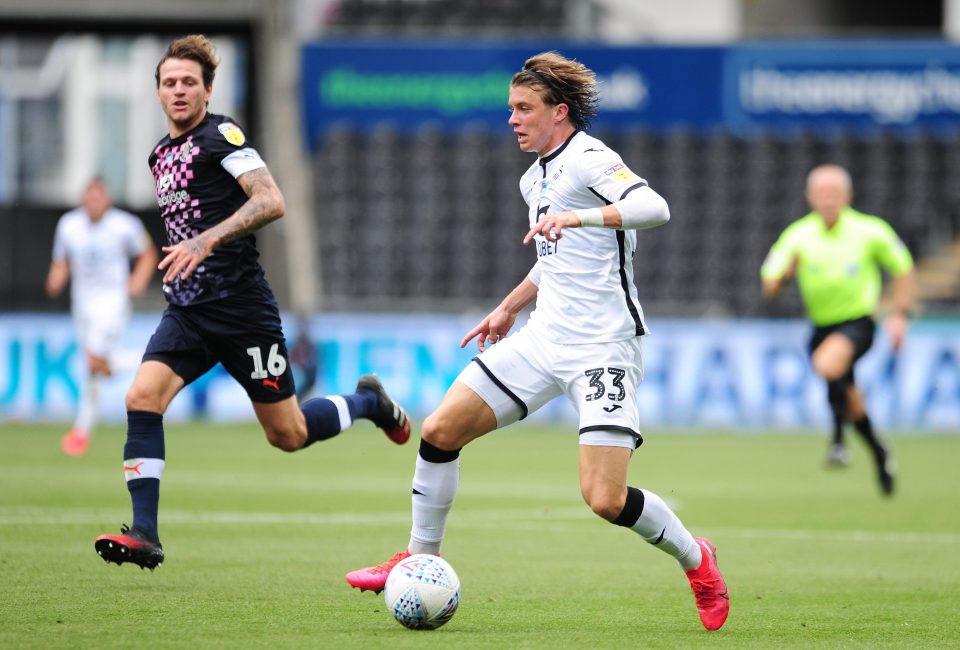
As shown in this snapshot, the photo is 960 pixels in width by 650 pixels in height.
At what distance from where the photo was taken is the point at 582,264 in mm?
6832

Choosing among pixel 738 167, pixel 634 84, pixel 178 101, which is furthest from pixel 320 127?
pixel 178 101

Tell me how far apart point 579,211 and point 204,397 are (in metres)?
15.2

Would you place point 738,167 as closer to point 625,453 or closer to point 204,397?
point 204,397

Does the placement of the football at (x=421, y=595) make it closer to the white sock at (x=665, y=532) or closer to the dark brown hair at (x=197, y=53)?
the white sock at (x=665, y=532)

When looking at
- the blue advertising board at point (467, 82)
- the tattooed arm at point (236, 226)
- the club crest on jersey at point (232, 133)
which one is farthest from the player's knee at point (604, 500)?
the blue advertising board at point (467, 82)

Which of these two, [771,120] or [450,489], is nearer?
[450,489]

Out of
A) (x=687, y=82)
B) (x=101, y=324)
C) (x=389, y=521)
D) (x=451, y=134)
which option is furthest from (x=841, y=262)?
(x=451, y=134)

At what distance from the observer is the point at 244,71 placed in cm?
2670

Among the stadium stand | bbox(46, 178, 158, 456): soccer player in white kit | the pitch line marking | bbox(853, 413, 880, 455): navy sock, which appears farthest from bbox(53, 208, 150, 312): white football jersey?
the stadium stand

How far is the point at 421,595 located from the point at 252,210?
1.99m

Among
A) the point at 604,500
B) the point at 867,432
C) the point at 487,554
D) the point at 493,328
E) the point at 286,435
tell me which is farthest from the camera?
the point at 867,432

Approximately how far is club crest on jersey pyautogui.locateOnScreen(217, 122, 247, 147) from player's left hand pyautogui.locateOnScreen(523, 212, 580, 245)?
198 cm

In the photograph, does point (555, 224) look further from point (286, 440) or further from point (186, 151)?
point (286, 440)

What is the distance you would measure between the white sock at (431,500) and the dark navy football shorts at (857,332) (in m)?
7.05
